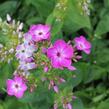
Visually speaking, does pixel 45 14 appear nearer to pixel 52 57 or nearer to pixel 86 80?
pixel 86 80

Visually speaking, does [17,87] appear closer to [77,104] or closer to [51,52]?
[51,52]

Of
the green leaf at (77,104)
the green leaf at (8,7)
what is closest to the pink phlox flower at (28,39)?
the green leaf at (77,104)

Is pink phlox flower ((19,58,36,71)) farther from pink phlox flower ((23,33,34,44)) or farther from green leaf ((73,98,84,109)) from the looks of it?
green leaf ((73,98,84,109))

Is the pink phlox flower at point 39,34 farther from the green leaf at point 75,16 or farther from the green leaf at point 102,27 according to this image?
the green leaf at point 102,27

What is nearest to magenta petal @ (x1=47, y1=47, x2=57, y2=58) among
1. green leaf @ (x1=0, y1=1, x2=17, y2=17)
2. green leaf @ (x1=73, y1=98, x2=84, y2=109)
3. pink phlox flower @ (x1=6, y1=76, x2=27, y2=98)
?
pink phlox flower @ (x1=6, y1=76, x2=27, y2=98)

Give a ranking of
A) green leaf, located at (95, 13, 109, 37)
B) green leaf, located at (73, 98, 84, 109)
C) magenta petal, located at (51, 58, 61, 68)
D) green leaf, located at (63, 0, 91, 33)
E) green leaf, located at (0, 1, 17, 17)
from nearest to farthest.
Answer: magenta petal, located at (51, 58, 61, 68)
green leaf, located at (73, 98, 84, 109)
green leaf, located at (63, 0, 91, 33)
green leaf, located at (95, 13, 109, 37)
green leaf, located at (0, 1, 17, 17)

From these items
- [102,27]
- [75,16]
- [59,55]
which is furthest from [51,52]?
[102,27]

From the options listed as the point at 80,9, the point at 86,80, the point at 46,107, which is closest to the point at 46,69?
the point at 46,107

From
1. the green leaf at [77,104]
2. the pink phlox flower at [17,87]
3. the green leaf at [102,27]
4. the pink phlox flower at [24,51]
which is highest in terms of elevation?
the pink phlox flower at [24,51]
